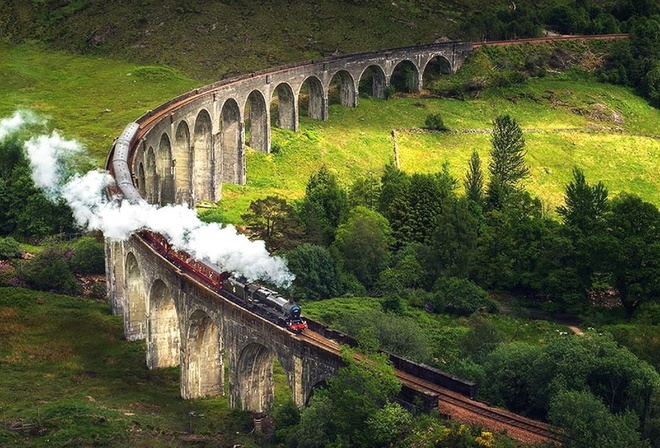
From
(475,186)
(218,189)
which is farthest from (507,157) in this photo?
(218,189)

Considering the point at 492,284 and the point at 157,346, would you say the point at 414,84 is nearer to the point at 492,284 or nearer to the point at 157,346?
the point at 492,284

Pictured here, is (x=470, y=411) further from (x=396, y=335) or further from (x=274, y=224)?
(x=274, y=224)

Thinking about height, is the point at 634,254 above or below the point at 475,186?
below

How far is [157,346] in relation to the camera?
7888 centimetres

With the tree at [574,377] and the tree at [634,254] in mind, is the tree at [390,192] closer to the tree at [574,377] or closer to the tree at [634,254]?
the tree at [634,254]

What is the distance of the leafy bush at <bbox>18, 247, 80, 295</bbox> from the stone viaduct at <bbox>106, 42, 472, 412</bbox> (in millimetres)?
5237

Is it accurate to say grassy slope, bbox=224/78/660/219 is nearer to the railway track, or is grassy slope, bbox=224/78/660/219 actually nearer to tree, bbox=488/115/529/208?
tree, bbox=488/115/529/208

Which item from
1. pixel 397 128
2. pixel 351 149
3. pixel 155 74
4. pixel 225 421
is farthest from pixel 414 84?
pixel 225 421

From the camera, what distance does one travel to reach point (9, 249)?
320 feet

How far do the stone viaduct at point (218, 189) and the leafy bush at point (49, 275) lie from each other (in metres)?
5.24

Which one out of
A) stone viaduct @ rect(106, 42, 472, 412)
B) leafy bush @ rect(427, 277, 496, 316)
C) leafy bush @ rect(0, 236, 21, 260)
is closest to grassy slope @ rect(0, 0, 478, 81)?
stone viaduct @ rect(106, 42, 472, 412)

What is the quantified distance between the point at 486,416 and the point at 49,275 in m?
47.2

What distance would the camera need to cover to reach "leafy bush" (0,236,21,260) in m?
97.2

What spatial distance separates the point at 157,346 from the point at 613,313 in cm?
3605
